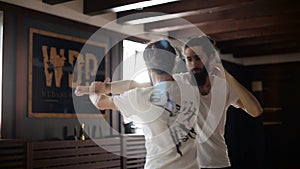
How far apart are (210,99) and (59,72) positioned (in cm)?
244

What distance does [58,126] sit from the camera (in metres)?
4.15

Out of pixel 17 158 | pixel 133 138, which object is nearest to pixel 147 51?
pixel 17 158

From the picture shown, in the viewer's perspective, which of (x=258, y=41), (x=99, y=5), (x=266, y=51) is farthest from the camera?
(x=266, y=51)

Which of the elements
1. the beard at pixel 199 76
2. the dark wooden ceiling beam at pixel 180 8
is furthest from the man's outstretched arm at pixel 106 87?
the dark wooden ceiling beam at pixel 180 8

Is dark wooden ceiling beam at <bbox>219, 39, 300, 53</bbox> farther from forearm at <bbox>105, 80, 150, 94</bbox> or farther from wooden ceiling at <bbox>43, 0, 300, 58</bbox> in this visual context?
forearm at <bbox>105, 80, 150, 94</bbox>

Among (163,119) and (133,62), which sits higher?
(133,62)

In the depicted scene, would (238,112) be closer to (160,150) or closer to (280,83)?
(280,83)

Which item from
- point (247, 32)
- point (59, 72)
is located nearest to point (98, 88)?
point (59, 72)

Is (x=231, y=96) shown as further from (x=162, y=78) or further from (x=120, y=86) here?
(x=120, y=86)

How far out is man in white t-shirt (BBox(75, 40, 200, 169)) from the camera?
69.4 inches

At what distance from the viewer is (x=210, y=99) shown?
2053 millimetres

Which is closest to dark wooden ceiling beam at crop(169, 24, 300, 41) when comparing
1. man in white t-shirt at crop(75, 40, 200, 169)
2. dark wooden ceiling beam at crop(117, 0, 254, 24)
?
dark wooden ceiling beam at crop(117, 0, 254, 24)

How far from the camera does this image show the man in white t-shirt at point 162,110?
176 cm

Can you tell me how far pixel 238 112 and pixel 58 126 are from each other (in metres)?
4.67
